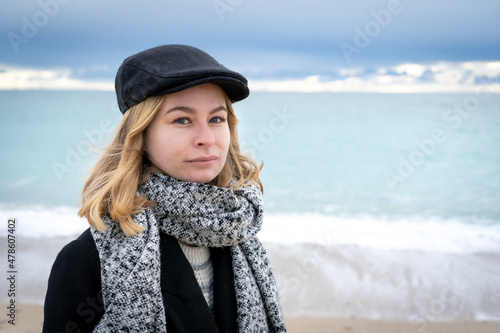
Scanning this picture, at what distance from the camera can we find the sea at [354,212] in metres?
4.58

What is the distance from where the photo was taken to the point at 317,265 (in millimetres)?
5211

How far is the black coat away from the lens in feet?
4.67

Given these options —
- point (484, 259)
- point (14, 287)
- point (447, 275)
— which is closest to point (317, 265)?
point (447, 275)

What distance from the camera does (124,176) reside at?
1.51 metres

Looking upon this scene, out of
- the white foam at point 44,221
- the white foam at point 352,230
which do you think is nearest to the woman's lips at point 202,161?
the white foam at point 352,230

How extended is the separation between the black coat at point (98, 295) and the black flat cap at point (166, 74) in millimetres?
489

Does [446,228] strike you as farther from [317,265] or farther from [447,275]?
[317,265]

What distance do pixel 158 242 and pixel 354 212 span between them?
8.42 meters

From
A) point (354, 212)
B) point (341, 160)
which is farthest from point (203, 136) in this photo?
point (341, 160)

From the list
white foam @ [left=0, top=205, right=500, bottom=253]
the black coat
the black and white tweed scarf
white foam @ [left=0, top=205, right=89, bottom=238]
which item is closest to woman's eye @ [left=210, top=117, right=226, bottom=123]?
the black and white tweed scarf

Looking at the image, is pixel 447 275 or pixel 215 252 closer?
pixel 215 252

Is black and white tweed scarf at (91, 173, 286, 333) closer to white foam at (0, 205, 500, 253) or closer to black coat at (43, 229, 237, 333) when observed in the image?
black coat at (43, 229, 237, 333)

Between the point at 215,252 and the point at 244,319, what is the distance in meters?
0.26

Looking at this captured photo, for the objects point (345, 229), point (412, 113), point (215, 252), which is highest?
point (412, 113)
